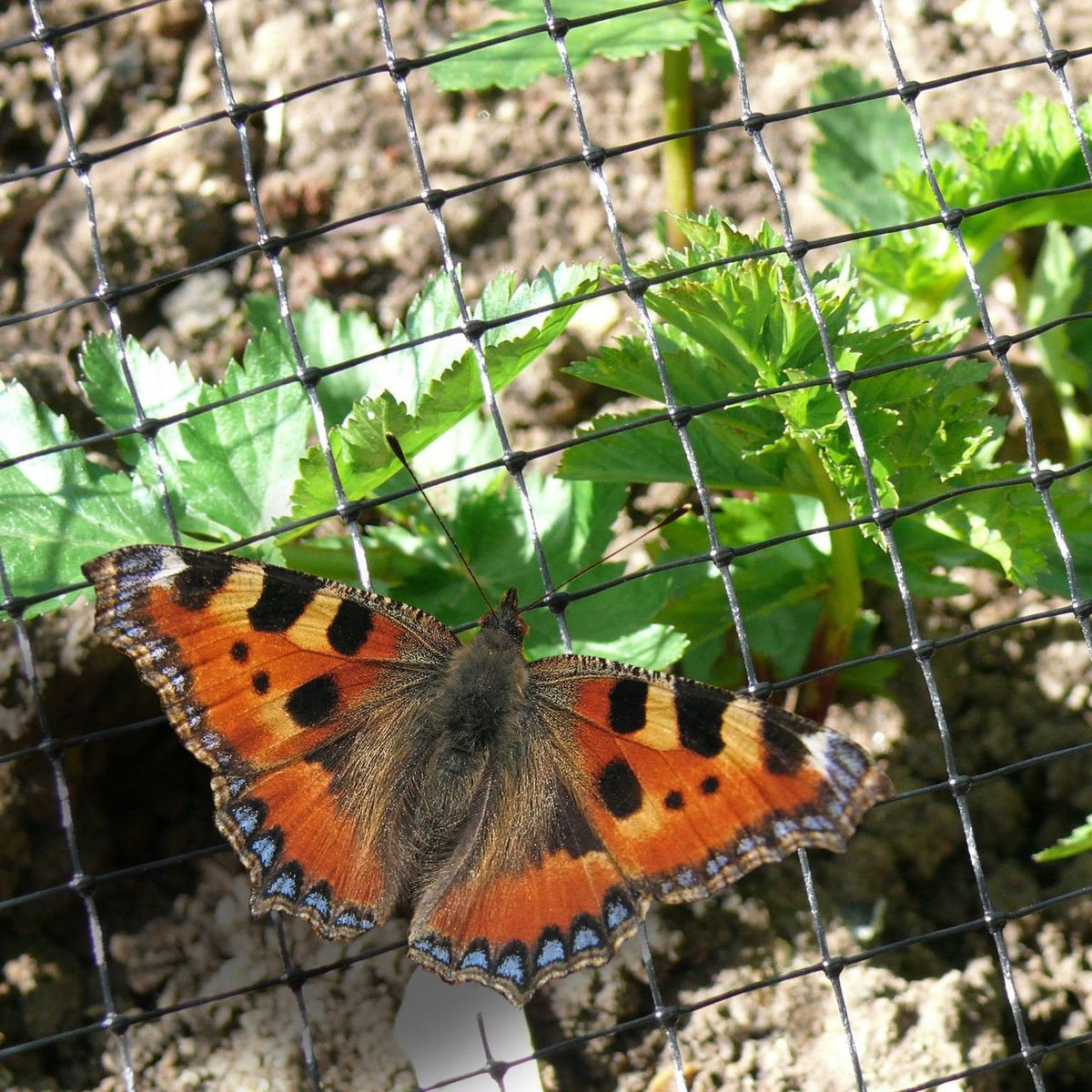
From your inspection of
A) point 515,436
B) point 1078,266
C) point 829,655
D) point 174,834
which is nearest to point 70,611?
point 174,834

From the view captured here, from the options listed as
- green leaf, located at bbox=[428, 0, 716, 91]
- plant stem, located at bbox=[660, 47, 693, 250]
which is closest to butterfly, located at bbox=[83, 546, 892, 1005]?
green leaf, located at bbox=[428, 0, 716, 91]

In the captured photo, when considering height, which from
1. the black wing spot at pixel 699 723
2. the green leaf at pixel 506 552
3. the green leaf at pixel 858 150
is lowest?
the black wing spot at pixel 699 723

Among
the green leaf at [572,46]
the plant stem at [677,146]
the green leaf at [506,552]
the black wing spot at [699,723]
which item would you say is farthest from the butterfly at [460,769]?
the plant stem at [677,146]

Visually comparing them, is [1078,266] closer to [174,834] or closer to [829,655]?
[829,655]

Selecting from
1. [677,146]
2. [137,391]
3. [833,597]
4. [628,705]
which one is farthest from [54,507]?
[677,146]

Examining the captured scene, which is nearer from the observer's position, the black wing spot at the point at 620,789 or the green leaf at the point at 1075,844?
the black wing spot at the point at 620,789

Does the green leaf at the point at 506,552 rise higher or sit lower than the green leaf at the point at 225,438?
lower

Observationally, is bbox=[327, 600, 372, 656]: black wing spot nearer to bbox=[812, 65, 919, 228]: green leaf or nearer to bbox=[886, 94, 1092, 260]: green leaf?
bbox=[886, 94, 1092, 260]: green leaf

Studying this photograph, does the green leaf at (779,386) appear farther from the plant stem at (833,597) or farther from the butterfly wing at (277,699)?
the butterfly wing at (277,699)
